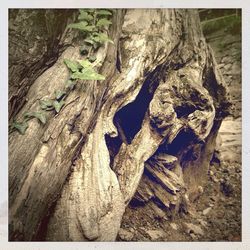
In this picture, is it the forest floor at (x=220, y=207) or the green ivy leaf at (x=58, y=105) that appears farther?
the forest floor at (x=220, y=207)

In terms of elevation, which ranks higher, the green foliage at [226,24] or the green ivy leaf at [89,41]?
the green foliage at [226,24]

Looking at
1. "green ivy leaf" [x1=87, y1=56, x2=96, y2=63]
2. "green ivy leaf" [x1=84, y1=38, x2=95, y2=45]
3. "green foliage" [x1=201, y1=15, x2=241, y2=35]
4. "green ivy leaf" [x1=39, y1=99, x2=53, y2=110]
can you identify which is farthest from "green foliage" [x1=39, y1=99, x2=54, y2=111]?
"green foliage" [x1=201, y1=15, x2=241, y2=35]

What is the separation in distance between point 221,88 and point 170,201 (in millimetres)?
990

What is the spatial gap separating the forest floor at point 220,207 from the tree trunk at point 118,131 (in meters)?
0.08

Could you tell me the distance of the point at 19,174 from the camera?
3348mm

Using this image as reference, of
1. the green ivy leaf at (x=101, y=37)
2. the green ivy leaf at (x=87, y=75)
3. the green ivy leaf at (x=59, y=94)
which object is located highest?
the green ivy leaf at (x=101, y=37)

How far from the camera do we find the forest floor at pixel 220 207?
3.51m

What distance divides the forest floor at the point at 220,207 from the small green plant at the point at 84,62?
0.88 meters

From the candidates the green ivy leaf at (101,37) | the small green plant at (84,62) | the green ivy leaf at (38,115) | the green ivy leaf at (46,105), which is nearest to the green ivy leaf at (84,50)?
the small green plant at (84,62)

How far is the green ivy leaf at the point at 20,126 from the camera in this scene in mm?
3363

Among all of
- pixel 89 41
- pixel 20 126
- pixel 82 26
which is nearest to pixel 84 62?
pixel 89 41

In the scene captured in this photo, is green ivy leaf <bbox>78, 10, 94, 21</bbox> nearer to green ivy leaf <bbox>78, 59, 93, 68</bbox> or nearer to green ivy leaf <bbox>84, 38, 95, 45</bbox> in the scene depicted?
green ivy leaf <bbox>84, 38, 95, 45</bbox>

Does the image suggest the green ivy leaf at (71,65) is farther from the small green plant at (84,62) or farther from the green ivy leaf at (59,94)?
the green ivy leaf at (59,94)
